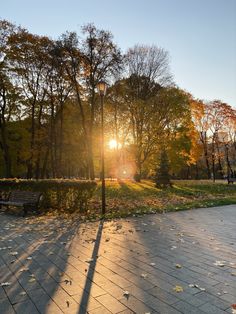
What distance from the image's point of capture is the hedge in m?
10.4

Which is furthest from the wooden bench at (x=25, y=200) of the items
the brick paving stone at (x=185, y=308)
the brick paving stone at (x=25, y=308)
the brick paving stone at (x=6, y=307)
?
the brick paving stone at (x=185, y=308)

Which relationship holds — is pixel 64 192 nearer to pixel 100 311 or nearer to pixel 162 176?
pixel 100 311

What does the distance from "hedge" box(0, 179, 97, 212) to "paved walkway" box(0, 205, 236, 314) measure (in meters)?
2.60

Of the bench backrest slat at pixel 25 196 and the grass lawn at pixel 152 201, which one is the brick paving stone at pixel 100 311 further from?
the bench backrest slat at pixel 25 196

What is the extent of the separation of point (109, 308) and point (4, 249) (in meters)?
3.36

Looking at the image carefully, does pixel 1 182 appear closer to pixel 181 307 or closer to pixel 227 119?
pixel 181 307

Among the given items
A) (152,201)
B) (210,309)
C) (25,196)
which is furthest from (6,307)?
(152,201)

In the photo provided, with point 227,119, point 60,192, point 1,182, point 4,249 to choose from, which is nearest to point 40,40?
point 1,182

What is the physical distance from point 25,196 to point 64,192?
5.52 feet

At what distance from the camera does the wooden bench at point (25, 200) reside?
10.5 metres

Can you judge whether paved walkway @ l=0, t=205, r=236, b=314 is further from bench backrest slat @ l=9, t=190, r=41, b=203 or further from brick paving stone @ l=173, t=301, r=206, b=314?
bench backrest slat @ l=9, t=190, r=41, b=203

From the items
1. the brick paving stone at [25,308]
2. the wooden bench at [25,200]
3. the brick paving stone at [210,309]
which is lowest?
the brick paving stone at [210,309]

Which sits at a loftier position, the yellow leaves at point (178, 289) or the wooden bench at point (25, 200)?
the wooden bench at point (25, 200)

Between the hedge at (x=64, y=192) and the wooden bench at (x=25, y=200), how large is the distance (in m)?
0.62
